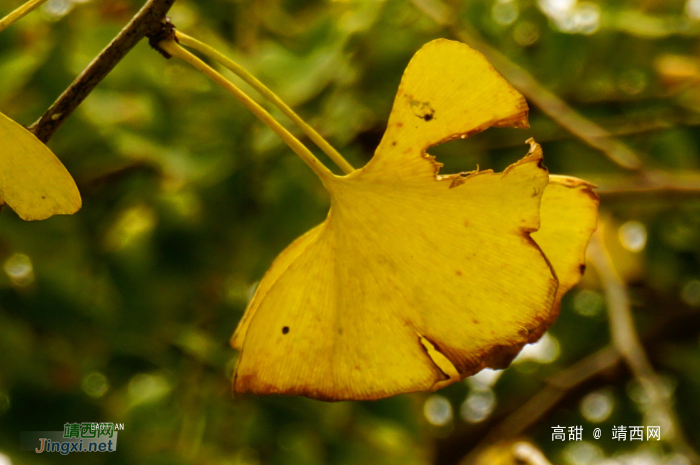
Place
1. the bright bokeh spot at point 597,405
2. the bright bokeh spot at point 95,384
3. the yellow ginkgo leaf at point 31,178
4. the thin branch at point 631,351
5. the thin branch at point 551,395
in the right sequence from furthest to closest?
1. the bright bokeh spot at point 597,405
2. the thin branch at point 551,395
3. the bright bokeh spot at point 95,384
4. the thin branch at point 631,351
5. the yellow ginkgo leaf at point 31,178

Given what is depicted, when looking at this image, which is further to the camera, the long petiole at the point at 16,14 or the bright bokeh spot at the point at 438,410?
the bright bokeh spot at the point at 438,410

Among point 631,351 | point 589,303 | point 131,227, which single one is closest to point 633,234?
point 589,303

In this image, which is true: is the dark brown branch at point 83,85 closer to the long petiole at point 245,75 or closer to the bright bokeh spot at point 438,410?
the long petiole at point 245,75

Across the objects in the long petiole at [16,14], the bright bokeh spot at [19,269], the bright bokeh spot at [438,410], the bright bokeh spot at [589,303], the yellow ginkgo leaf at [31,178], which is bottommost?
the bright bokeh spot at [438,410]

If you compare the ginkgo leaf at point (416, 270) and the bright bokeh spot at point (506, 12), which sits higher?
the ginkgo leaf at point (416, 270)

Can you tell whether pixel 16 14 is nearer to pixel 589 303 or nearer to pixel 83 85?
pixel 83 85

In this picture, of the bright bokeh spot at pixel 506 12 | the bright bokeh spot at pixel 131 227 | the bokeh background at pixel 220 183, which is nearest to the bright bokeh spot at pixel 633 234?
the bokeh background at pixel 220 183

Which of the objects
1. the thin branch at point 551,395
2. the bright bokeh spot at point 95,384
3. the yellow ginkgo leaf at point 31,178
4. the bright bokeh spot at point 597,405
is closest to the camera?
the yellow ginkgo leaf at point 31,178
